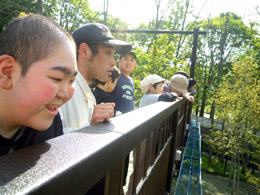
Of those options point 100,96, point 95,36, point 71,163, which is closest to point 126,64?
point 100,96

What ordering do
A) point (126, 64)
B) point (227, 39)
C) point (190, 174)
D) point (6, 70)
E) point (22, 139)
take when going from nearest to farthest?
point (6, 70) < point (22, 139) < point (126, 64) < point (190, 174) < point (227, 39)

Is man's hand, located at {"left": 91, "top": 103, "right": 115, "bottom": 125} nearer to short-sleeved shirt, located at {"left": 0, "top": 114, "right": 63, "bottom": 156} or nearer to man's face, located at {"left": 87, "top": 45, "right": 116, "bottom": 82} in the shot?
short-sleeved shirt, located at {"left": 0, "top": 114, "right": 63, "bottom": 156}

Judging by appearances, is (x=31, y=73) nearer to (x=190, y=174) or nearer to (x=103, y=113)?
(x=103, y=113)

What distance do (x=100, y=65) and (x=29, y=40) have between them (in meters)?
1.31

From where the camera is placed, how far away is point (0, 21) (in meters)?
13.4

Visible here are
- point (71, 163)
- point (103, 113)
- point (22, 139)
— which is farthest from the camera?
point (103, 113)

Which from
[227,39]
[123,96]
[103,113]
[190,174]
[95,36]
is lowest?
[190,174]

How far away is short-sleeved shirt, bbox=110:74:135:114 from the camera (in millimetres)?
3793

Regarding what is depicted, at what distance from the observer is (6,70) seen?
2.50 ft

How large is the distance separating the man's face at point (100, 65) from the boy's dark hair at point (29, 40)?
3.94 ft

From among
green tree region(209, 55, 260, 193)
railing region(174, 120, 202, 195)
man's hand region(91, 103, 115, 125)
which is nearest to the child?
man's hand region(91, 103, 115, 125)

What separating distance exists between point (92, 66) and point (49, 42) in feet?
4.19

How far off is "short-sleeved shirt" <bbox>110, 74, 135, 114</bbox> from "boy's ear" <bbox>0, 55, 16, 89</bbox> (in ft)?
9.90

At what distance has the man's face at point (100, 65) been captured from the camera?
2.10m
